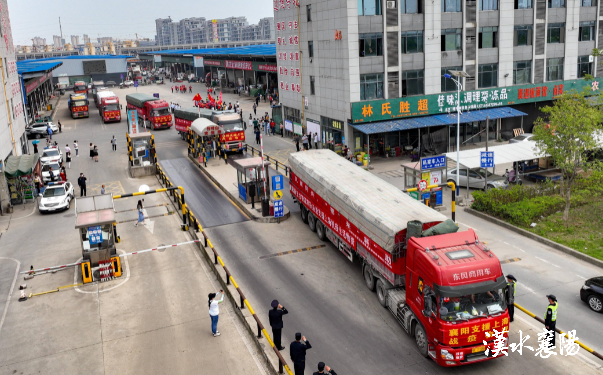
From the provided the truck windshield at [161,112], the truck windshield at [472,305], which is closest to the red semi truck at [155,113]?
the truck windshield at [161,112]

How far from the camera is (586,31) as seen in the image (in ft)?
161

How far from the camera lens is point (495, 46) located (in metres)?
45.7

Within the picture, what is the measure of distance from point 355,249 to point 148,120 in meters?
51.5

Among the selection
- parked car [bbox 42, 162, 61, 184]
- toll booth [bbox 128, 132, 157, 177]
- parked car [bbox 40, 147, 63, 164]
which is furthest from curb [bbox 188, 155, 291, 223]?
parked car [bbox 40, 147, 63, 164]

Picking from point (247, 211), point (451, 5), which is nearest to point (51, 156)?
point (247, 211)

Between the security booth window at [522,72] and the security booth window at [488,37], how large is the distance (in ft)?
10.5

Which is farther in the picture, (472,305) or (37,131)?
(37,131)

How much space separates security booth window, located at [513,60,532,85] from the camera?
4722 cm

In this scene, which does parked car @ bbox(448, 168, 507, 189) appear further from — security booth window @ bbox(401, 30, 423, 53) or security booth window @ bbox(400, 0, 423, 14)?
security booth window @ bbox(400, 0, 423, 14)

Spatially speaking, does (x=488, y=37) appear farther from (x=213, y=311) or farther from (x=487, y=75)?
(x=213, y=311)

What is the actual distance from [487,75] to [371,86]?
38.1 feet

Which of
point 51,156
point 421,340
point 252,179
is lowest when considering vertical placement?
point 421,340

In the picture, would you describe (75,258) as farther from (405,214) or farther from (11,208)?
(405,214)

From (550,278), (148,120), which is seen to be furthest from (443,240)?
(148,120)
